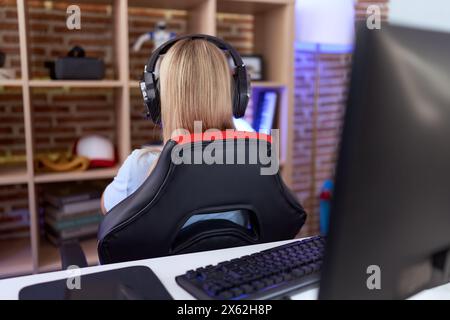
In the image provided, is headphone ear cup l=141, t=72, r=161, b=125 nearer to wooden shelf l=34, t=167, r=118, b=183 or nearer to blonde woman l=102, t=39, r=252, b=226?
blonde woman l=102, t=39, r=252, b=226

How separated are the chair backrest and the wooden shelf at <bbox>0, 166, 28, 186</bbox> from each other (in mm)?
1200

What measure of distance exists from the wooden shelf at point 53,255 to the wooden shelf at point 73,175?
1.19 feet

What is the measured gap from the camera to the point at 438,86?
1.72 feet

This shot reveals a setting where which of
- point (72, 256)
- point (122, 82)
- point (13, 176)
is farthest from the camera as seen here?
point (122, 82)

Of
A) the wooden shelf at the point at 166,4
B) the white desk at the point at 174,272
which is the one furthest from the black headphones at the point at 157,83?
the wooden shelf at the point at 166,4

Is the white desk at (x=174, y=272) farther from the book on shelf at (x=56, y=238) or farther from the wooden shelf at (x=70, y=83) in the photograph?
the book on shelf at (x=56, y=238)

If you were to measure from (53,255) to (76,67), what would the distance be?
0.96 meters

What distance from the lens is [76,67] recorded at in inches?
81.1

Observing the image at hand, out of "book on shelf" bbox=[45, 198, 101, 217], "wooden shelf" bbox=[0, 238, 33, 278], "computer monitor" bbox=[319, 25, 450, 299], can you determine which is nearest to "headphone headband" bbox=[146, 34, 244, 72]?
"computer monitor" bbox=[319, 25, 450, 299]

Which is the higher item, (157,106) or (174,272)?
(157,106)

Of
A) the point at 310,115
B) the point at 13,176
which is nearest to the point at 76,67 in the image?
the point at 13,176

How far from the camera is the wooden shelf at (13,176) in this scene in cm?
197

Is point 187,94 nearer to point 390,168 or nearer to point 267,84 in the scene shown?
point 390,168
